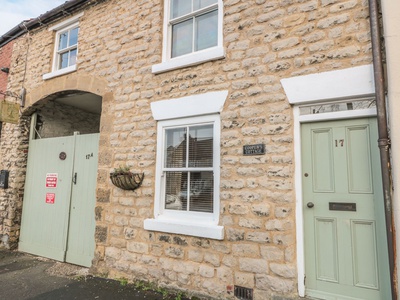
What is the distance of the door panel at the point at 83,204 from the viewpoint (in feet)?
16.3

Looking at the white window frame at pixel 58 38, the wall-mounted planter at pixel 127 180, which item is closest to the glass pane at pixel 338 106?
the wall-mounted planter at pixel 127 180

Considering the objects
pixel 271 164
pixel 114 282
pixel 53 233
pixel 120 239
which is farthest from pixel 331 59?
pixel 53 233

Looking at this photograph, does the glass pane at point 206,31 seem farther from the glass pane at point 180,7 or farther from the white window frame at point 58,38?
the white window frame at point 58,38

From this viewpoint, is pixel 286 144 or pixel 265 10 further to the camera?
pixel 265 10

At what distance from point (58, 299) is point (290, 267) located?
3.01m

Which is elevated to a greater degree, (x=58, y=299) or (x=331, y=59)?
(x=331, y=59)

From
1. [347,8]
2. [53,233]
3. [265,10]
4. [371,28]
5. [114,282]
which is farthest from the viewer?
[53,233]

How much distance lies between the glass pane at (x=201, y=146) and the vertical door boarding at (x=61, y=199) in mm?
2184

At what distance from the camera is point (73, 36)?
595cm

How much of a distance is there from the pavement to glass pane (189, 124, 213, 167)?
1823 millimetres

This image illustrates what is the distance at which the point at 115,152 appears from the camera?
459 centimetres

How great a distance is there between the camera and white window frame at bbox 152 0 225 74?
12.5 feet

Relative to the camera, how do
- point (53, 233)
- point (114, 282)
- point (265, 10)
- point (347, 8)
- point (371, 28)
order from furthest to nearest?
point (53, 233)
point (114, 282)
point (265, 10)
point (347, 8)
point (371, 28)

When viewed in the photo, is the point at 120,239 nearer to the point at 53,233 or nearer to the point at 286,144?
the point at 53,233
